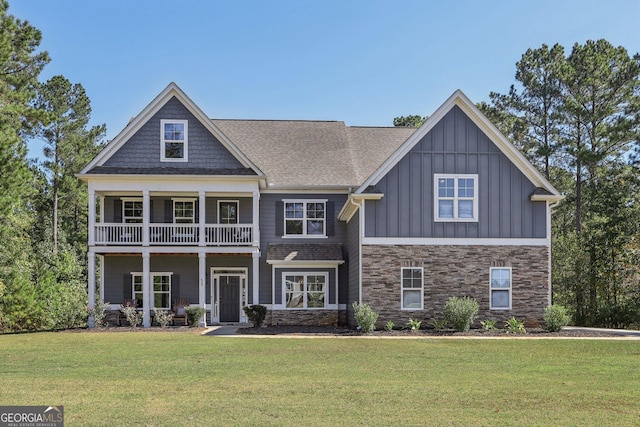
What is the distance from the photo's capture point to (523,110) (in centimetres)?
3850

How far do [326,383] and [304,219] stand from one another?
56.0 ft

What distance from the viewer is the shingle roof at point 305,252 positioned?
26.2 meters

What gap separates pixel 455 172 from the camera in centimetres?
2300

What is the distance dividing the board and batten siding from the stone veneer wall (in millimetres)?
548

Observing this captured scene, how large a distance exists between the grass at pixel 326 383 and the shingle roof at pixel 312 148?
37.1 feet

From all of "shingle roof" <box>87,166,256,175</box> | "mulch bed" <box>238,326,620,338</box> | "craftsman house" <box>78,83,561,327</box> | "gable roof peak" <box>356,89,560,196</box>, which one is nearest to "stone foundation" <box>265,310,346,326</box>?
"craftsman house" <box>78,83,561,327</box>

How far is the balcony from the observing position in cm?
2516

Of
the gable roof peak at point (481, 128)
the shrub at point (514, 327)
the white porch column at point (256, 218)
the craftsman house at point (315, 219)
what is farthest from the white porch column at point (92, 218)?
the shrub at point (514, 327)

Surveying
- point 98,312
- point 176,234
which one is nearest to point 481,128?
point 176,234

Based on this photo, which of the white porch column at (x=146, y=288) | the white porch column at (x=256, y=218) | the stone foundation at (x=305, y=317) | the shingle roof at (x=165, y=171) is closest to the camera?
the white porch column at (x=146, y=288)

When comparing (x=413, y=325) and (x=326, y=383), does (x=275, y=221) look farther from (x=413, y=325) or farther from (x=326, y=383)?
(x=326, y=383)

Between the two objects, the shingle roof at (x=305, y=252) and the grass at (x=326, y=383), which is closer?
the grass at (x=326, y=383)

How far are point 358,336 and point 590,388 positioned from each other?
10.8m

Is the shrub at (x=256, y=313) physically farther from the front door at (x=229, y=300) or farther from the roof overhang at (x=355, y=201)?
the roof overhang at (x=355, y=201)
